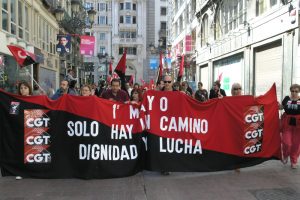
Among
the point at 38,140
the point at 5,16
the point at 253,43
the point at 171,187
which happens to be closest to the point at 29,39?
the point at 5,16

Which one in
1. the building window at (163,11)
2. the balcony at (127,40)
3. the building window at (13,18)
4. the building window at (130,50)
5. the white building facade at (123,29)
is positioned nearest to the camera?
the building window at (13,18)

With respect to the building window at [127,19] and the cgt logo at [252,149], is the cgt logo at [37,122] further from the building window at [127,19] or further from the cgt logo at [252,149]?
the building window at [127,19]

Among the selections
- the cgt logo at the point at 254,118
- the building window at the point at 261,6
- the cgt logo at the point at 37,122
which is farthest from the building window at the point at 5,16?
the cgt logo at the point at 254,118

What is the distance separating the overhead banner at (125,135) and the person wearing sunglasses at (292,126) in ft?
1.58

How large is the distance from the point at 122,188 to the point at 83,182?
795 millimetres

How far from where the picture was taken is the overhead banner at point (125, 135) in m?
7.07

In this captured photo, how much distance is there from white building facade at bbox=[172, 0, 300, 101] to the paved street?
802 cm

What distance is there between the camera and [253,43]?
2064cm

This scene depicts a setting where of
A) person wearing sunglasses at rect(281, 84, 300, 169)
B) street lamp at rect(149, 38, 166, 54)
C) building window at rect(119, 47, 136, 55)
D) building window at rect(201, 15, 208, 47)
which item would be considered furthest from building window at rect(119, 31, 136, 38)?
person wearing sunglasses at rect(281, 84, 300, 169)

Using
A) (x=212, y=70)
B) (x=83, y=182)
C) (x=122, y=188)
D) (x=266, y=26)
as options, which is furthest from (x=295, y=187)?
(x=212, y=70)

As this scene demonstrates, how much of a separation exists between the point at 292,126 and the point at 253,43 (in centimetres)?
1354

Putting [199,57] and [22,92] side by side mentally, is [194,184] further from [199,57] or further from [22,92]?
[199,57]

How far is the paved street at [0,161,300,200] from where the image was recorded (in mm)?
6043

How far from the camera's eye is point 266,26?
1870 cm
